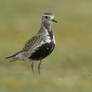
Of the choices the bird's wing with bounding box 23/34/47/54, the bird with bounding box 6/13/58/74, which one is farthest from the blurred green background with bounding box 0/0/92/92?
the bird's wing with bounding box 23/34/47/54

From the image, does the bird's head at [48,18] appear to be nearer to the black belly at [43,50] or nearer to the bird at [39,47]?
the bird at [39,47]

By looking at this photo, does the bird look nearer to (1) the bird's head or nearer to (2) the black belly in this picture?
(2) the black belly

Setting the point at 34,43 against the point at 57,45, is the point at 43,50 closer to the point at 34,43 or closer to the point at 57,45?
the point at 34,43

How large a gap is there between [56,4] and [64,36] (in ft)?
33.3

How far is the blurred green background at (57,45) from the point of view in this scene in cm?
1401

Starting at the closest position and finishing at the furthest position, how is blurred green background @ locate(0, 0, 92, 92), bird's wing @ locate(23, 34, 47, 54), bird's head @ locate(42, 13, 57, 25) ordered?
1. blurred green background @ locate(0, 0, 92, 92)
2. bird's wing @ locate(23, 34, 47, 54)
3. bird's head @ locate(42, 13, 57, 25)

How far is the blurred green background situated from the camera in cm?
1401

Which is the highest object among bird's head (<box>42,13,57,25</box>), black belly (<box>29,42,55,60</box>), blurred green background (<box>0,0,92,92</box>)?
bird's head (<box>42,13,57,25</box>)

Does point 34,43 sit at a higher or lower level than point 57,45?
higher

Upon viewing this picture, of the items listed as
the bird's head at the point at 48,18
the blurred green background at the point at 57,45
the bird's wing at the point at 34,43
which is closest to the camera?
the blurred green background at the point at 57,45

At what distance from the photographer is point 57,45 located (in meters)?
23.2

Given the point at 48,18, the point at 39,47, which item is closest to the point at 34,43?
the point at 39,47

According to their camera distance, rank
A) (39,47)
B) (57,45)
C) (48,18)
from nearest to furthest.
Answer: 1. (39,47)
2. (48,18)
3. (57,45)

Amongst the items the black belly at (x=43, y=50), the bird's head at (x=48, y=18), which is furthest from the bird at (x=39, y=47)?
the bird's head at (x=48, y=18)
